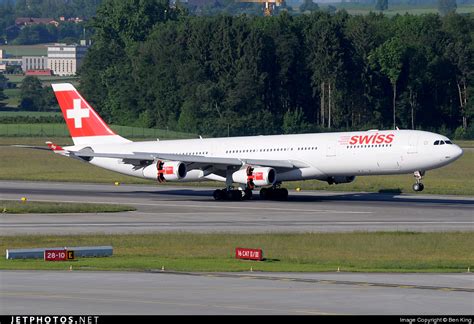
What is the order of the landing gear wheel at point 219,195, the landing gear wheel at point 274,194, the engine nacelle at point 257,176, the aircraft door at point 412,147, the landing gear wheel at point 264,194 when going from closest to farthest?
the aircraft door at point 412,147 → the engine nacelle at point 257,176 → the landing gear wheel at point 219,195 → the landing gear wheel at point 274,194 → the landing gear wheel at point 264,194

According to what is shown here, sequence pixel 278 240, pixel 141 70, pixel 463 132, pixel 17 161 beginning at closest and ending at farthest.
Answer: pixel 278 240 < pixel 17 161 < pixel 463 132 < pixel 141 70

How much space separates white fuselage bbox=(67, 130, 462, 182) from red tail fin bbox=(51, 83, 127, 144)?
17.7 ft

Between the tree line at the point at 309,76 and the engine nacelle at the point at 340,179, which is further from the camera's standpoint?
the tree line at the point at 309,76

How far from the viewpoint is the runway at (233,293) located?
29.9 metres

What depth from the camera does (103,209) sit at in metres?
66.4

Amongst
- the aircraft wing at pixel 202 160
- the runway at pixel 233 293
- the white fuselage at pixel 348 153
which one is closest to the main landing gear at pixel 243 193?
the aircraft wing at pixel 202 160

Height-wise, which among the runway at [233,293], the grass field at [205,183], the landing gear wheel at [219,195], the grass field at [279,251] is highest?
the runway at [233,293]

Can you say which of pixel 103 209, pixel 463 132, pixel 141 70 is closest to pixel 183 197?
pixel 103 209

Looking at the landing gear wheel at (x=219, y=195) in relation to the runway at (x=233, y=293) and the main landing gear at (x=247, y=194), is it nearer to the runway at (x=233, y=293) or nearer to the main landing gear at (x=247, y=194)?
the main landing gear at (x=247, y=194)

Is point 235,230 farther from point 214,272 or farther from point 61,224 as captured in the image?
point 214,272

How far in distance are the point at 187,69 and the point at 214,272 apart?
12196 cm

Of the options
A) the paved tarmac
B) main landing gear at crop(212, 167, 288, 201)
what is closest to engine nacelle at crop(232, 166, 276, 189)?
main landing gear at crop(212, 167, 288, 201)

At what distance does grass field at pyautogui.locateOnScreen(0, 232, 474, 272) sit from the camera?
135 feet

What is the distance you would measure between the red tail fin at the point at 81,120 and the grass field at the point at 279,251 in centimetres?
2765
